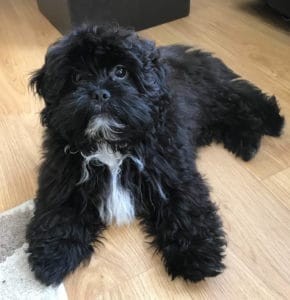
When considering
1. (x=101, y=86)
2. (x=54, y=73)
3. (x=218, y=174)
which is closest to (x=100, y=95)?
(x=101, y=86)

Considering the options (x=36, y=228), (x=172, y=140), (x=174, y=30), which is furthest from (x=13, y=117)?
(x=174, y=30)

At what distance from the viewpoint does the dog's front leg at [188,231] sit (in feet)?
4.46

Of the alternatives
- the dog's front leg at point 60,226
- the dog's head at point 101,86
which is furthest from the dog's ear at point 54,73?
the dog's front leg at point 60,226

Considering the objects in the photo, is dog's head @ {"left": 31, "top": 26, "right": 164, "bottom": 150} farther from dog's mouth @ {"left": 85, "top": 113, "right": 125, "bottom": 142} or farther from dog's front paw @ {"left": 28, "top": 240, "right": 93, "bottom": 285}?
dog's front paw @ {"left": 28, "top": 240, "right": 93, "bottom": 285}

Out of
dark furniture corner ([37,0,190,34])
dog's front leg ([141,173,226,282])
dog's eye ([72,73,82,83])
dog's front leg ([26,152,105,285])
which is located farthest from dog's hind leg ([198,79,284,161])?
dark furniture corner ([37,0,190,34])

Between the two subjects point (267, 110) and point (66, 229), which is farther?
point (267, 110)

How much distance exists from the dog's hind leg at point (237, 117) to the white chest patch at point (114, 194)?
53cm

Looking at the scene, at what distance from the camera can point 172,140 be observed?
4.84 feet

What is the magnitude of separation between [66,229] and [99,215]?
13 centimetres

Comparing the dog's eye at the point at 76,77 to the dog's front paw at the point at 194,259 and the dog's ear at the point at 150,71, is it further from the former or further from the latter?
the dog's front paw at the point at 194,259

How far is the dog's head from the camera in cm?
119

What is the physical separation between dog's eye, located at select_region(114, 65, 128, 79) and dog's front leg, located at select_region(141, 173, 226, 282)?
425mm

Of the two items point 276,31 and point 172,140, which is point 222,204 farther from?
point 276,31

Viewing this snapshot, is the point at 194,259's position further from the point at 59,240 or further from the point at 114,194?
the point at 59,240
